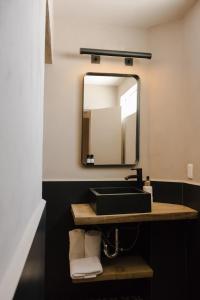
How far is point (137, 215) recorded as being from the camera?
1585mm

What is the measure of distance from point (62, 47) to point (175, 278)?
202 cm

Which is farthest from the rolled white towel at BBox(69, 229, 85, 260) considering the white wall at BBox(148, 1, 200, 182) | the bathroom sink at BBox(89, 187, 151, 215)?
the white wall at BBox(148, 1, 200, 182)

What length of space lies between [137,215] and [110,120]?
2.79 ft

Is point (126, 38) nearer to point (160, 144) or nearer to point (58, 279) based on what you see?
point (160, 144)

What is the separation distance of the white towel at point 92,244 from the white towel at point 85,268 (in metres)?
0.06

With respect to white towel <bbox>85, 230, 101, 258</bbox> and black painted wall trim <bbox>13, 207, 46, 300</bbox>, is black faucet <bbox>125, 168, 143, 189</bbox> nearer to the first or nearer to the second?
white towel <bbox>85, 230, 101, 258</bbox>

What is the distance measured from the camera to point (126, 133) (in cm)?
211

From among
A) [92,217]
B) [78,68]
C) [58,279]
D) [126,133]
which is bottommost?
[58,279]

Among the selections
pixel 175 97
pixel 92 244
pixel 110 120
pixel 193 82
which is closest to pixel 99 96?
pixel 110 120

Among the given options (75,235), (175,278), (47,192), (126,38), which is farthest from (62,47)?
(175,278)

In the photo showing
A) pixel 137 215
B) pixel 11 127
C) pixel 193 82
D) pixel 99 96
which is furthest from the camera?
pixel 99 96

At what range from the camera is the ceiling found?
1865 millimetres

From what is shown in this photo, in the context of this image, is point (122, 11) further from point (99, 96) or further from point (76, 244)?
point (76, 244)

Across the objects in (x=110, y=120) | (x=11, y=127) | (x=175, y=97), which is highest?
(x=175, y=97)
